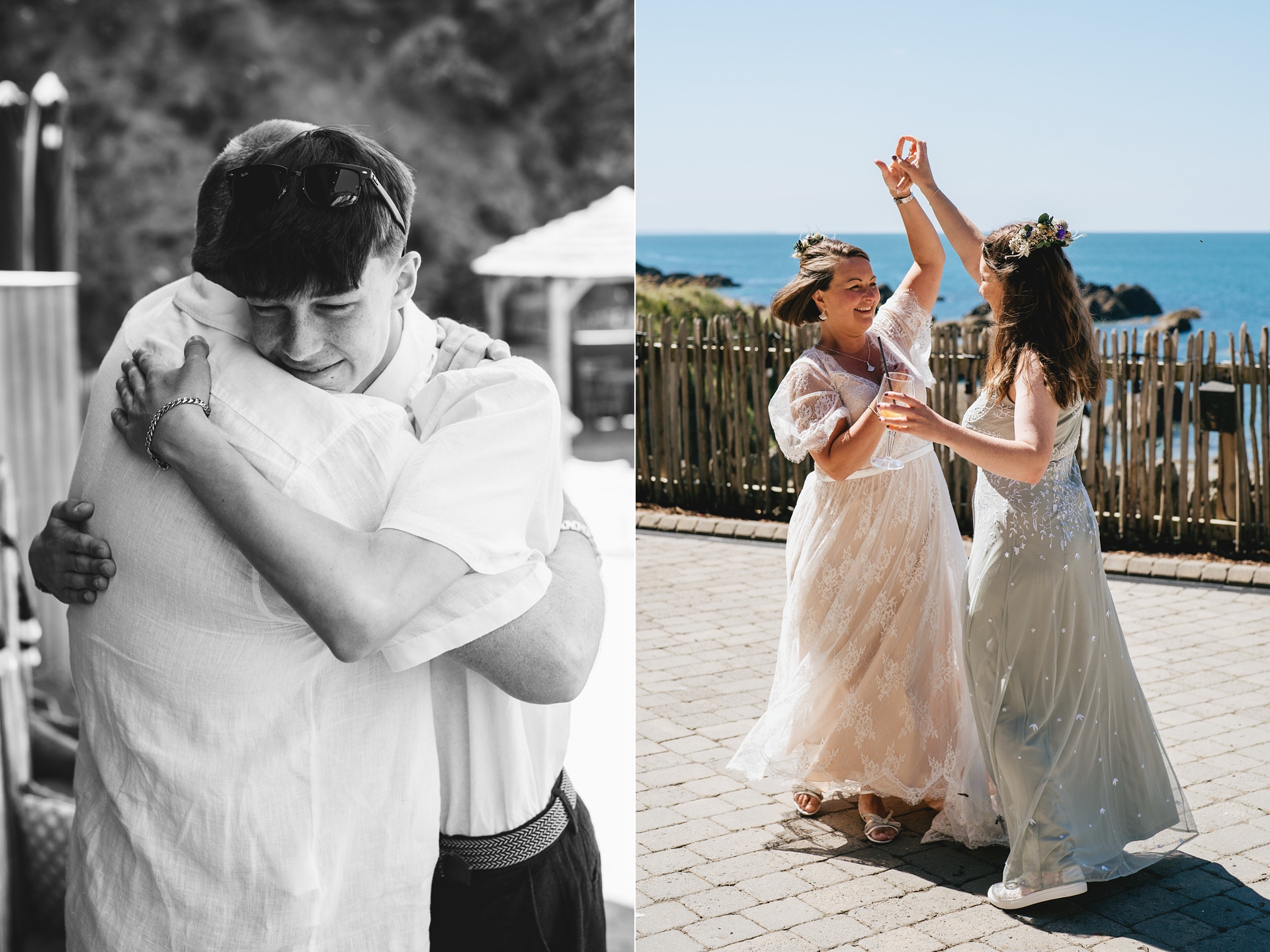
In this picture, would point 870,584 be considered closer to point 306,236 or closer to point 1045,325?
point 1045,325

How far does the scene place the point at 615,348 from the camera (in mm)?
2213

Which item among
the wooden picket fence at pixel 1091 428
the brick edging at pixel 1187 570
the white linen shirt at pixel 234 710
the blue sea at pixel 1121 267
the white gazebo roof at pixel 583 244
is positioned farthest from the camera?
the blue sea at pixel 1121 267

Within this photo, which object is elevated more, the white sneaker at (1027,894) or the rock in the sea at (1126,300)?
the rock in the sea at (1126,300)

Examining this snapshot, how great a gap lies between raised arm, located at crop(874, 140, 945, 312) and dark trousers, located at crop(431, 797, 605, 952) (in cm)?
251

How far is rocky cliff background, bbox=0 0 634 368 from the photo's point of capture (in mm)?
1919

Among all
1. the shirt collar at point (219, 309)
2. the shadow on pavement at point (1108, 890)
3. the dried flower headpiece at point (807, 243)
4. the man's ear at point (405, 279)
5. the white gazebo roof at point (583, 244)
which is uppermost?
the dried flower headpiece at point (807, 243)

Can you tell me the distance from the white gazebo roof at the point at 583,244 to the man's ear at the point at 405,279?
32cm

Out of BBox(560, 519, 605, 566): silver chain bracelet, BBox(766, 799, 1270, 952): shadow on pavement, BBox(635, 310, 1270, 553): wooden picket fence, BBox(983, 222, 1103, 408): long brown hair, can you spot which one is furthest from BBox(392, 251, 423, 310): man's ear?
BBox(635, 310, 1270, 553): wooden picket fence

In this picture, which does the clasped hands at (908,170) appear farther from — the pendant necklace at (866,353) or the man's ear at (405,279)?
the man's ear at (405,279)

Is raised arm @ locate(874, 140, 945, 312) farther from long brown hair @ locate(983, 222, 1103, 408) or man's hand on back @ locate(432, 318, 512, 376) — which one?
man's hand on back @ locate(432, 318, 512, 376)

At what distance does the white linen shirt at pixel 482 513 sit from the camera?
1.65 m

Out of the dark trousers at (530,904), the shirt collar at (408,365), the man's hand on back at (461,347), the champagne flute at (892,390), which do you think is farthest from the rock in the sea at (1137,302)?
the shirt collar at (408,365)

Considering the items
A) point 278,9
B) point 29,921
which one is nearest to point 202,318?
point 278,9

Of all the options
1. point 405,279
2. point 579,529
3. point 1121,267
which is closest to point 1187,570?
point 579,529
